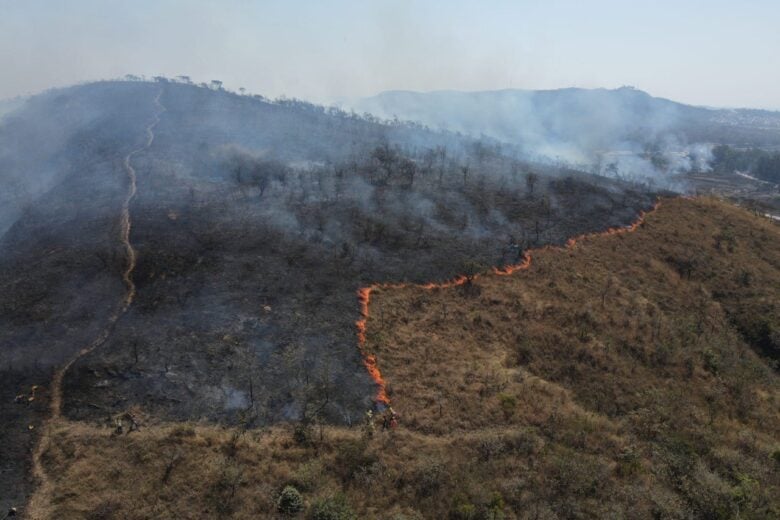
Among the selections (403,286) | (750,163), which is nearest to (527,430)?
(403,286)

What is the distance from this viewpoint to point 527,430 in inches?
833

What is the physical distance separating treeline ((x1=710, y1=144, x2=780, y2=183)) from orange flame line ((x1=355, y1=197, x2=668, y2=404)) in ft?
329

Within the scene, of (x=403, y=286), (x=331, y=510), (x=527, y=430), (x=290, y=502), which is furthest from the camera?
(x=403, y=286)

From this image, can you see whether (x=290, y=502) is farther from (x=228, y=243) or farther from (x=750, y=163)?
(x=750, y=163)

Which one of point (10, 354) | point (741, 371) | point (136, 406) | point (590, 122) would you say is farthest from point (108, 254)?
point (590, 122)

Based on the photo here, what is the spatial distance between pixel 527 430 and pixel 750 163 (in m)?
147

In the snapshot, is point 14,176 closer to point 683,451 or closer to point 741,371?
point 683,451

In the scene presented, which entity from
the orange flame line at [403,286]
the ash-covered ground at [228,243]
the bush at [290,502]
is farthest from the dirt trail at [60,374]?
the orange flame line at [403,286]

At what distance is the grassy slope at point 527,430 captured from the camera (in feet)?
56.2

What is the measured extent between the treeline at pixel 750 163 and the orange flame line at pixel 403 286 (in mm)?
100218

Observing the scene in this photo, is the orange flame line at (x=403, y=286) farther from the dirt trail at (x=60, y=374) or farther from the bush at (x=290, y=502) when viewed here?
the dirt trail at (x=60, y=374)

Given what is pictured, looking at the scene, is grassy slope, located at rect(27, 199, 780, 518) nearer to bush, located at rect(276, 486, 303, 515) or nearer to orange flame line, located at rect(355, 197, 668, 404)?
bush, located at rect(276, 486, 303, 515)

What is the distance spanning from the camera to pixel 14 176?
50.8 metres

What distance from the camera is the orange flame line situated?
23859 millimetres
